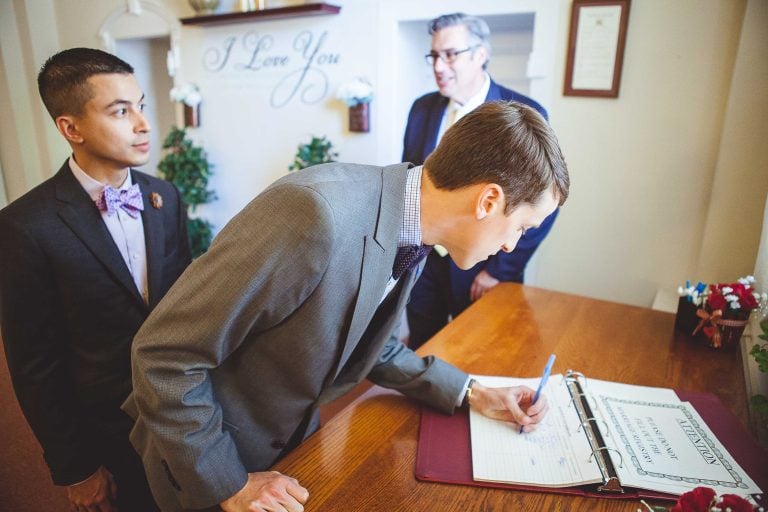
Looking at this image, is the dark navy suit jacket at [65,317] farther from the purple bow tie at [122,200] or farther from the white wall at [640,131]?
the white wall at [640,131]

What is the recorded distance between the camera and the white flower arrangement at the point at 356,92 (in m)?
A: 3.35

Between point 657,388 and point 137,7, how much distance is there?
467cm

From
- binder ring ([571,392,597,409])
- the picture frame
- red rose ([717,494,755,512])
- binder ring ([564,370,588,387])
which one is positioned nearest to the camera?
red rose ([717,494,755,512])

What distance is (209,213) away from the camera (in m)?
4.42

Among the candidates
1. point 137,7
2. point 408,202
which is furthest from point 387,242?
point 137,7

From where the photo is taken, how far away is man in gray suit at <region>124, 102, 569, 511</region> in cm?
81

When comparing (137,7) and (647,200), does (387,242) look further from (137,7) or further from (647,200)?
(137,7)

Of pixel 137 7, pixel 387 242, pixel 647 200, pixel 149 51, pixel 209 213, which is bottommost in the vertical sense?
pixel 209 213

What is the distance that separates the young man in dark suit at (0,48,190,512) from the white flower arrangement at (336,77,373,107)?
6.42ft

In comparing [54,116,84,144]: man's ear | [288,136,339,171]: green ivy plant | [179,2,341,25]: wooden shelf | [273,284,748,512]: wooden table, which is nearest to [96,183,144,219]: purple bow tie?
[54,116,84,144]: man's ear

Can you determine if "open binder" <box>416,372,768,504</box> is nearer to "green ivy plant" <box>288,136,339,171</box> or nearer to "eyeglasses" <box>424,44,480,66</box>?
"eyeglasses" <box>424,44,480,66</box>

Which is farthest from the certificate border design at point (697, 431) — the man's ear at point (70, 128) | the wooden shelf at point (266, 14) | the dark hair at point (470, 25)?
the wooden shelf at point (266, 14)

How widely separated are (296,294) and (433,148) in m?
1.72

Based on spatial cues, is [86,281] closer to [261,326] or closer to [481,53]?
[261,326]
